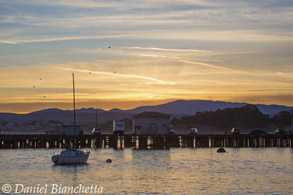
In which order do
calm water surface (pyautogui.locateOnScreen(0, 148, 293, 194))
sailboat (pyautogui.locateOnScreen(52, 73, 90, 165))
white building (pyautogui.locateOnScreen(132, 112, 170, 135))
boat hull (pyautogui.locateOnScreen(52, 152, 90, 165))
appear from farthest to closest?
white building (pyautogui.locateOnScreen(132, 112, 170, 135)) → sailboat (pyautogui.locateOnScreen(52, 73, 90, 165)) → boat hull (pyautogui.locateOnScreen(52, 152, 90, 165)) → calm water surface (pyautogui.locateOnScreen(0, 148, 293, 194))

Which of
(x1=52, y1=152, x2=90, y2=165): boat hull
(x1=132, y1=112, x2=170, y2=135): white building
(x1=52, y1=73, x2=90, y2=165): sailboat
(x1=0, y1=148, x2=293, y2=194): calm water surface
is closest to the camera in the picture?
(x1=0, y1=148, x2=293, y2=194): calm water surface

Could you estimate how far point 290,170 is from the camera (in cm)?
6850

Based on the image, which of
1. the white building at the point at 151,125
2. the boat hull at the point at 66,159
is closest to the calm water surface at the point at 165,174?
the boat hull at the point at 66,159

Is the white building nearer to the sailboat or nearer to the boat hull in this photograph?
the sailboat

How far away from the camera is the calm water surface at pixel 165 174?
171 feet

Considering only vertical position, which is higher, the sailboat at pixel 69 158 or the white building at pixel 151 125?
the white building at pixel 151 125

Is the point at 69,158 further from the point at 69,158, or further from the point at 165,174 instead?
the point at 165,174

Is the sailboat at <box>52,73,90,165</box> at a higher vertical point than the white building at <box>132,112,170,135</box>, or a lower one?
lower

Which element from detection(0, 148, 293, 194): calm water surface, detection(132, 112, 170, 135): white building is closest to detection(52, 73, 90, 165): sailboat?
detection(0, 148, 293, 194): calm water surface

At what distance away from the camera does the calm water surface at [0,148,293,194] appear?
5222cm

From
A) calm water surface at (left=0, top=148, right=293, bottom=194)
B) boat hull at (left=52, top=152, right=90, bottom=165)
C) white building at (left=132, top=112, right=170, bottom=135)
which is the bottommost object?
calm water surface at (left=0, top=148, right=293, bottom=194)

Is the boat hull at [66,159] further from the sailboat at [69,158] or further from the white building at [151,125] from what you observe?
the white building at [151,125]

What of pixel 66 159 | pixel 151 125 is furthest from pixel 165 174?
pixel 151 125

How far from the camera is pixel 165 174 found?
208 ft
